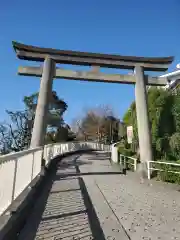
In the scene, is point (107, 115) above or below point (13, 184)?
above

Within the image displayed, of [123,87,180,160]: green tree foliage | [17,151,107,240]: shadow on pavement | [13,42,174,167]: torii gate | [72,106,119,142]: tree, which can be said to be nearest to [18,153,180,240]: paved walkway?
[17,151,107,240]: shadow on pavement

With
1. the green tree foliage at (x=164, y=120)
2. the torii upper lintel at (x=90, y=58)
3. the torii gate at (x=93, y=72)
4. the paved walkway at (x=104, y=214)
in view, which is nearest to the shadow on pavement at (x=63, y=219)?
the paved walkway at (x=104, y=214)

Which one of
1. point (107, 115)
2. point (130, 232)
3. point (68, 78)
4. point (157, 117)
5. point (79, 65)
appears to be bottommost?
point (130, 232)

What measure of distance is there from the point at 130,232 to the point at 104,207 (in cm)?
154

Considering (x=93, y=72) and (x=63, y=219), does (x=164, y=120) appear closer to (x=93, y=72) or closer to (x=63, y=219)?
(x=93, y=72)

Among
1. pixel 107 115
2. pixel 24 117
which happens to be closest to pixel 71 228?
pixel 24 117

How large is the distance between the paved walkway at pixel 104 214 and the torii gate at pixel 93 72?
140 inches

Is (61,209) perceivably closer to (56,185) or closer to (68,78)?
(56,185)

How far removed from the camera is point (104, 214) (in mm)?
4879

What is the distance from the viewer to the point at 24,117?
101ft

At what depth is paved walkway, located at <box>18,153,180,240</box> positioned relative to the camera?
12.6ft

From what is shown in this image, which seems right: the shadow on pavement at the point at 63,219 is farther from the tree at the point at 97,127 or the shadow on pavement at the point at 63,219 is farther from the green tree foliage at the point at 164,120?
the tree at the point at 97,127

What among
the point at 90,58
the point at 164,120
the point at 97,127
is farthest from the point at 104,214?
the point at 97,127

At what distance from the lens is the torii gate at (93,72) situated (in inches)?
411
